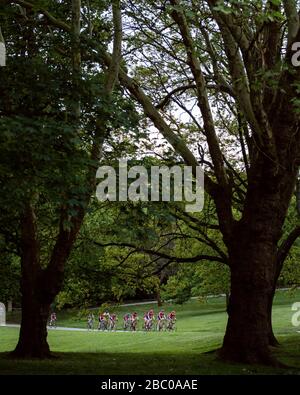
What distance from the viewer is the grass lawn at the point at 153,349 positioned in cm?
1206

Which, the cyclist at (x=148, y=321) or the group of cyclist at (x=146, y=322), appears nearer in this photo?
the cyclist at (x=148, y=321)

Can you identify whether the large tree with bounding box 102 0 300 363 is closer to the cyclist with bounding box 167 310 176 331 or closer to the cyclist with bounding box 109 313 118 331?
the cyclist with bounding box 167 310 176 331

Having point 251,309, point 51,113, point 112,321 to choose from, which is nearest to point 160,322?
point 112,321

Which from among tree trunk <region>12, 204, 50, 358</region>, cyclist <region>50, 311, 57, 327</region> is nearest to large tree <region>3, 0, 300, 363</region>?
tree trunk <region>12, 204, 50, 358</region>

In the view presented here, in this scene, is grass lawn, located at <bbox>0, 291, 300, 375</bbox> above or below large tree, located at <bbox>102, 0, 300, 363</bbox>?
below

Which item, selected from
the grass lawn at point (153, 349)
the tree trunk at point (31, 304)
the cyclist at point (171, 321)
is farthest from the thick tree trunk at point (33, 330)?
the cyclist at point (171, 321)

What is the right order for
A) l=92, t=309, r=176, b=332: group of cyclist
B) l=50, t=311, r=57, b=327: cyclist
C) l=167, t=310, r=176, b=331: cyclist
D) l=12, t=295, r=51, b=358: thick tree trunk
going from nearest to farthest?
l=12, t=295, r=51, b=358: thick tree trunk, l=167, t=310, r=176, b=331: cyclist, l=92, t=309, r=176, b=332: group of cyclist, l=50, t=311, r=57, b=327: cyclist

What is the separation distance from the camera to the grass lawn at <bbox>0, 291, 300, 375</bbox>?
12.1 metres

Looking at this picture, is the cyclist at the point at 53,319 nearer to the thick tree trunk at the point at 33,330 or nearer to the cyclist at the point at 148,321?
the cyclist at the point at 148,321

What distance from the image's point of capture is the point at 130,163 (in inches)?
494

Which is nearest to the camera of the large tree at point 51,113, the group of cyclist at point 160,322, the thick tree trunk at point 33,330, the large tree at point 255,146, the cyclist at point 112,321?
the large tree at point 51,113

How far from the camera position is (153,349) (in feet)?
89.2
